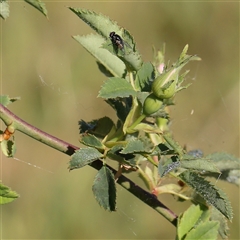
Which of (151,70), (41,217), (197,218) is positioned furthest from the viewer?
(41,217)

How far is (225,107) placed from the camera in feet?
12.3

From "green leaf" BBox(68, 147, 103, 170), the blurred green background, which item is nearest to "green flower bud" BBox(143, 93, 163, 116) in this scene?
"green leaf" BBox(68, 147, 103, 170)

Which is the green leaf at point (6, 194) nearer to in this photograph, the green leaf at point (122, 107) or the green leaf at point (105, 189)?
the green leaf at point (105, 189)

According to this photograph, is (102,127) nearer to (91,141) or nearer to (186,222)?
(91,141)

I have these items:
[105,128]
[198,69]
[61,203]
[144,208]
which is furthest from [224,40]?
[105,128]

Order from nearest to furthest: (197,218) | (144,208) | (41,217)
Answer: (197,218), (41,217), (144,208)

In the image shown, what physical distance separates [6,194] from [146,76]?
13.7 inches

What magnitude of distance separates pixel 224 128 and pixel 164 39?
3.49 ft

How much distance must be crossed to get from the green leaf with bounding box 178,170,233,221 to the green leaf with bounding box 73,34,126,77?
0.30 meters

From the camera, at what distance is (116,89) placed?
837 millimetres

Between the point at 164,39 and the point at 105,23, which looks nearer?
the point at 105,23

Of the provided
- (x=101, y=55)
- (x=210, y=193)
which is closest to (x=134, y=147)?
(x=210, y=193)

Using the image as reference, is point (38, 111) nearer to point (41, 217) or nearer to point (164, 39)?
point (41, 217)

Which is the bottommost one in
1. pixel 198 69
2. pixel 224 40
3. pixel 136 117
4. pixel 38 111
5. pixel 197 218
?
pixel 197 218
